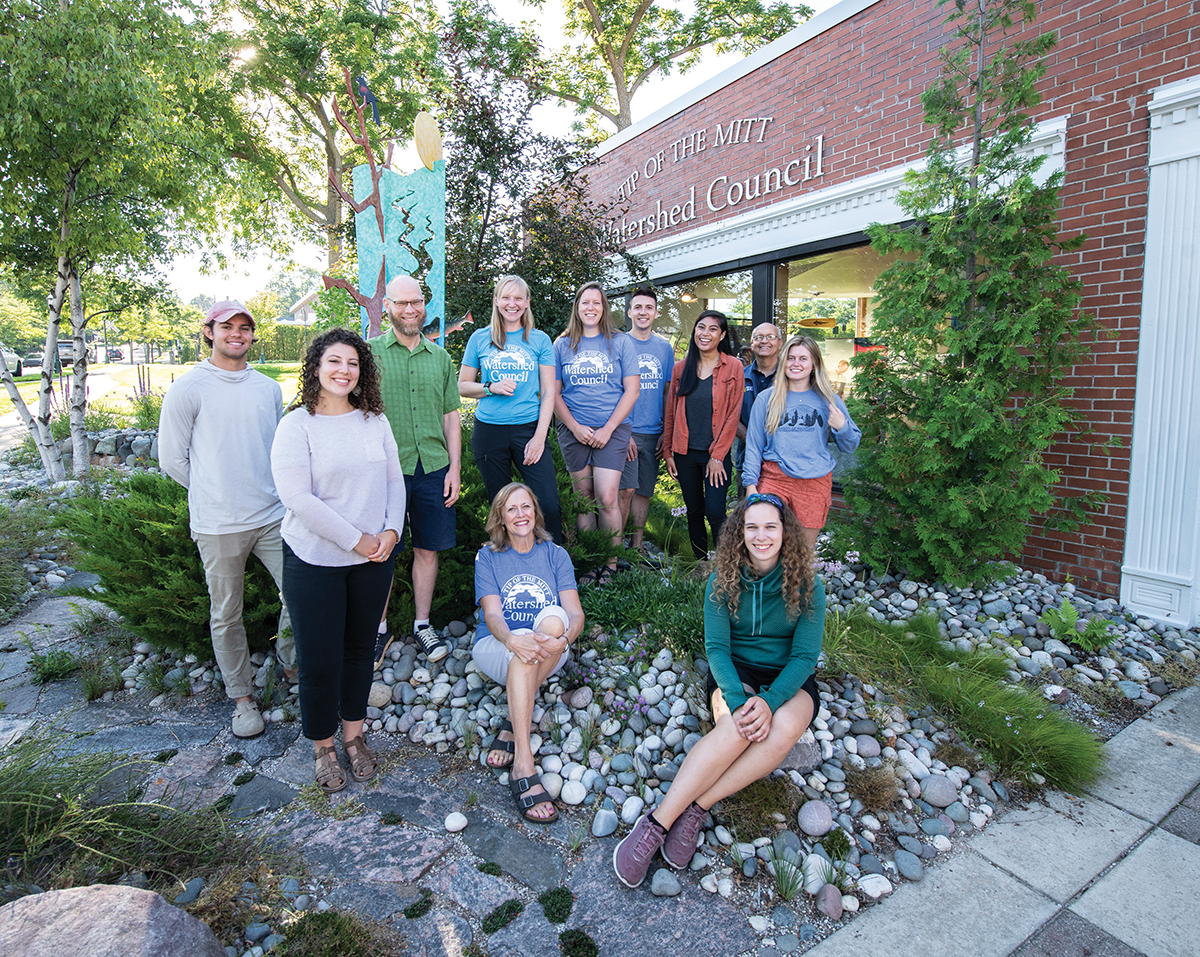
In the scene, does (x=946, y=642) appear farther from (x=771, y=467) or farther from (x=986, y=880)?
(x=986, y=880)

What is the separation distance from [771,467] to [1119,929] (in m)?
2.44

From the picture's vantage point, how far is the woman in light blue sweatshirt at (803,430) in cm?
373

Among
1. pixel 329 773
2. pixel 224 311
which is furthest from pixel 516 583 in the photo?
pixel 224 311

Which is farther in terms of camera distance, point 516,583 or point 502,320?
point 502,320

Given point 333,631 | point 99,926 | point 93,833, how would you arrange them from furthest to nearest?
1. point 333,631
2. point 93,833
3. point 99,926

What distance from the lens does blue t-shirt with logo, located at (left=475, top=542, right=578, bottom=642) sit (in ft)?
9.25

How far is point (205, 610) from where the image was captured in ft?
10.5

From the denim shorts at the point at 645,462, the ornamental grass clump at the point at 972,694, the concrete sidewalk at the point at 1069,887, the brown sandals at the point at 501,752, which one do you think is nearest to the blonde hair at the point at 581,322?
the denim shorts at the point at 645,462

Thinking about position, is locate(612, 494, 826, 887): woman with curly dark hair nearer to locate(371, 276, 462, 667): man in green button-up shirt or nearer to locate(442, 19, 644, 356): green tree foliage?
locate(371, 276, 462, 667): man in green button-up shirt

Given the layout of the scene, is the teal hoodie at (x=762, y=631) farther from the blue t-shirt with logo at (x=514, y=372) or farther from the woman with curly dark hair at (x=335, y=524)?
the blue t-shirt with logo at (x=514, y=372)

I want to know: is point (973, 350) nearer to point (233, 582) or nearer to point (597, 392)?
point (597, 392)

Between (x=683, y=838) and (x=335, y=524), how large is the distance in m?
1.56

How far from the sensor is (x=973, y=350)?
4.06m

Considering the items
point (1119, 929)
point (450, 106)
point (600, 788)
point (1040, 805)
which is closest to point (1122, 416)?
point (1040, 805)
